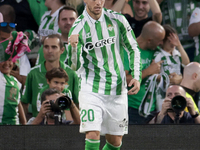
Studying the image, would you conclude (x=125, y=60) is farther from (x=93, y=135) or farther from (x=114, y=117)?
(x=93, y=135)

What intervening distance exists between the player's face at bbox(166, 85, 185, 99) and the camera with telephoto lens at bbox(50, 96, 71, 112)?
126 cm

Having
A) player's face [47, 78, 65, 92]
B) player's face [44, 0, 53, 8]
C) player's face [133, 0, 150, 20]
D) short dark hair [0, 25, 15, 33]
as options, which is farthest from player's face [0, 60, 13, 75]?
player's face [133, 0, 150, 20]

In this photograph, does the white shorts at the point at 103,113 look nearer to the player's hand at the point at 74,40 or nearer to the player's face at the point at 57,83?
the player's hand at the point at 74,40

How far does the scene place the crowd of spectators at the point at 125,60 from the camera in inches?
180

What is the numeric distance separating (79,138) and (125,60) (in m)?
1.11

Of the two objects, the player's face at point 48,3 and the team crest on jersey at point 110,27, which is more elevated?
the player's face at point 48,3

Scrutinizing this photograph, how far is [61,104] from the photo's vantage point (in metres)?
4.26

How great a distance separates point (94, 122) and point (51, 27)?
2.17m

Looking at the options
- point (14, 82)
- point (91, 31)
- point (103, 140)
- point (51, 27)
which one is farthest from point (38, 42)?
point (91, 31)

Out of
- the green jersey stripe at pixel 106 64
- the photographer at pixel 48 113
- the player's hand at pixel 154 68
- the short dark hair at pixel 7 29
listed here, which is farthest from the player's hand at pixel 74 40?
the player's hand at pixel 154 68

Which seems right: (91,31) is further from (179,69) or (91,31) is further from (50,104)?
(179,69)

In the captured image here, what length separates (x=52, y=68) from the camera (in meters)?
4.72

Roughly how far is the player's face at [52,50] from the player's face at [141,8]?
42.1 inches

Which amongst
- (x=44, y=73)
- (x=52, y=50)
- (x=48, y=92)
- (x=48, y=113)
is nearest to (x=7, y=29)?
(x=52, y=50)
